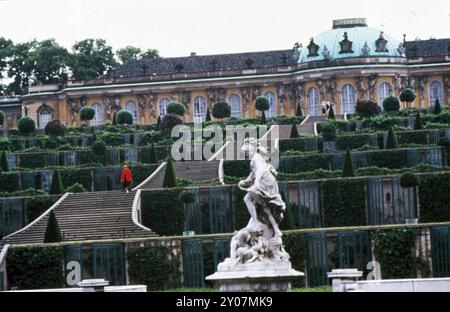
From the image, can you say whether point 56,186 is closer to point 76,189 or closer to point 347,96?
point 76,189

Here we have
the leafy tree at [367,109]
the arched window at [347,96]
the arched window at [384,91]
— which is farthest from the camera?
the arched window at [347,96]

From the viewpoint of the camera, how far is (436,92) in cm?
8469

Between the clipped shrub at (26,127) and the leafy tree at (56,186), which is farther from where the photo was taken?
the clipped shrub at (26,127)

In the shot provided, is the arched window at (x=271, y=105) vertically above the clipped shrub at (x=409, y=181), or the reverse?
the arched window at (x=271, y=105)

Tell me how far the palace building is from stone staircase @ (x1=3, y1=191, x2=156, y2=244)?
4209 centimetres

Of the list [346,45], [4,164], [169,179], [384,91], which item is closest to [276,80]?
[346,45]

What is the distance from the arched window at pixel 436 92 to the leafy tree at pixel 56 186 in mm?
44054

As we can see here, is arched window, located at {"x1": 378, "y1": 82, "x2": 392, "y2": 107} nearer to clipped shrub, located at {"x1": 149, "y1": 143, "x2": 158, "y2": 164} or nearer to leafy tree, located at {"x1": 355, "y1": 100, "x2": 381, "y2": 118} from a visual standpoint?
leafy tree, located at {"x1": 355, "y1": 100, "x2": 381, "y2": 118}

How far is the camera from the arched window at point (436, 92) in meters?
84.2

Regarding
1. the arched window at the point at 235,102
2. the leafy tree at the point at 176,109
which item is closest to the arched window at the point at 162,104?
the arched window at the point at 235,102

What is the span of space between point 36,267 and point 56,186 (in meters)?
8.14

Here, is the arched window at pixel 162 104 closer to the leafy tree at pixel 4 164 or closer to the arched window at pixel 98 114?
the arched window at pixel 98 114

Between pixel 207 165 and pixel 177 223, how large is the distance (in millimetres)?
7234

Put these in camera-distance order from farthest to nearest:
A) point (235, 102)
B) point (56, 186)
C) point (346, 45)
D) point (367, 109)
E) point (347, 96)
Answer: point (235, 102) < point (347, 96) < point (346, 45) < point (367, 109) < point (56, 186)
